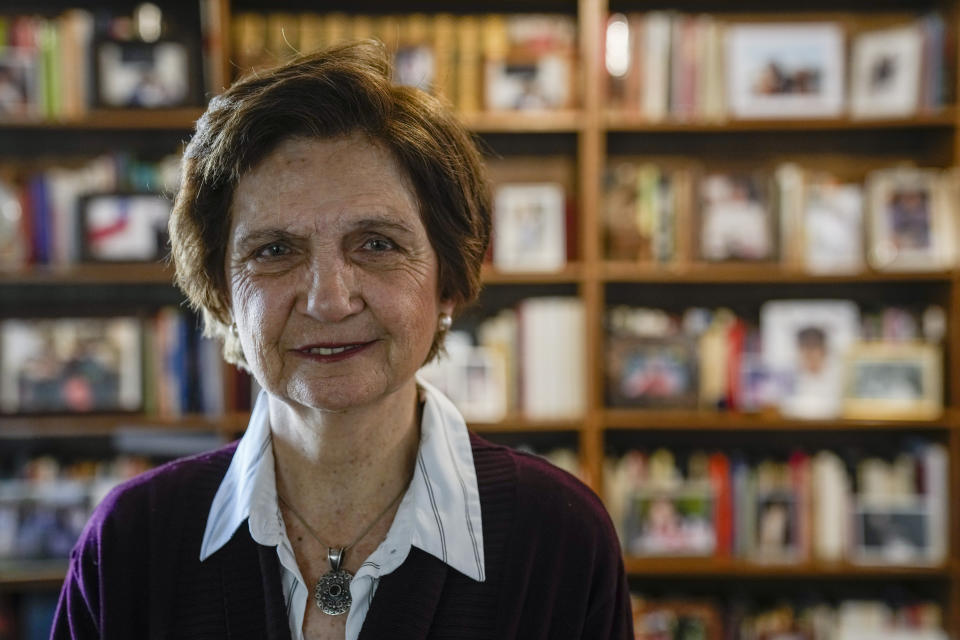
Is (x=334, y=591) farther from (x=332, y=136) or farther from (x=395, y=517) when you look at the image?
(x=332, y=136)

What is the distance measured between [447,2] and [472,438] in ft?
6.40

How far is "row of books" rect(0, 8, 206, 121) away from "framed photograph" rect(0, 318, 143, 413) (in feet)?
2.07

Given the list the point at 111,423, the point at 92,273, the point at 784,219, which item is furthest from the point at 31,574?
the point at 784,219

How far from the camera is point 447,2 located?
2.71m

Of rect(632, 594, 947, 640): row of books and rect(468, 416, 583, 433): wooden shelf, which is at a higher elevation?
rect(468, 416, 583, 433): wooden shelf

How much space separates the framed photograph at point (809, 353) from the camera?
2.55 meters

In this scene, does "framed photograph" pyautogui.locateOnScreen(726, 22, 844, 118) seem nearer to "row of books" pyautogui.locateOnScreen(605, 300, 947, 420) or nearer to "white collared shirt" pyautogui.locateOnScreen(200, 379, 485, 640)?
"row of books" pyautogui.locateOnScreen(605, 300, 947, 420)

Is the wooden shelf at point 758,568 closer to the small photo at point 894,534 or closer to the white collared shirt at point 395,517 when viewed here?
the small photo at point 894,534

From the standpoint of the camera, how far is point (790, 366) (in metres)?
2.56

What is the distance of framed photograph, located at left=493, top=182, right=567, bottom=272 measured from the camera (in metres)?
2.57

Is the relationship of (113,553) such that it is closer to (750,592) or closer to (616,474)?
(616,474)

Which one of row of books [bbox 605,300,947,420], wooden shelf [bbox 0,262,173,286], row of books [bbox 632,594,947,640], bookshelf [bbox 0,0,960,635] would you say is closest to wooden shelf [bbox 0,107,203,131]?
bookshelf [bbox 0,0,960,635]

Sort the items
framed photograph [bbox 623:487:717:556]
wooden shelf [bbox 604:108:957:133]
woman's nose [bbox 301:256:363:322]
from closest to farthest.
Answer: woman's nose [bbox 301:256:363:322]
wooden shelf [bbox 604:108:957:133]
framed photograph [bbox 623:487:717:556]

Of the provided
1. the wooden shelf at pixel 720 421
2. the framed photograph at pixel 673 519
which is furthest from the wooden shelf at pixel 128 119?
the framed photograph at pixel 673 519
